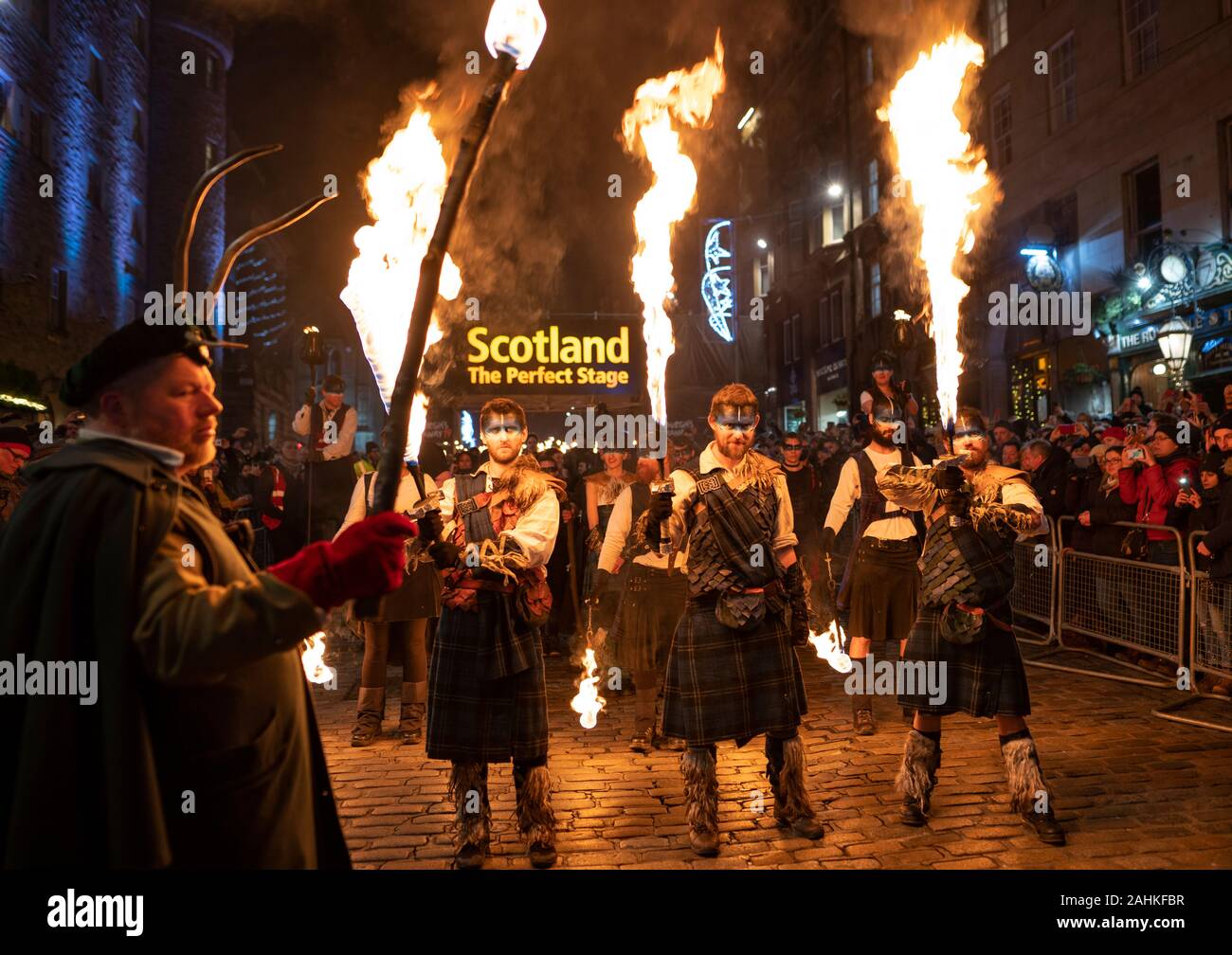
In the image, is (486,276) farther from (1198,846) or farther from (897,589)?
(1198,846)

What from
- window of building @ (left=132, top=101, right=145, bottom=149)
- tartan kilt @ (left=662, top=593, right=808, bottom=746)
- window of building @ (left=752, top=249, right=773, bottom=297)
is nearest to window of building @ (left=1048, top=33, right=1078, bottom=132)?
tartan kilt @ (left=662, top=593, right=808, bottom=746)

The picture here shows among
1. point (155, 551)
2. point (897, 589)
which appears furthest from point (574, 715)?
point (155, 551)

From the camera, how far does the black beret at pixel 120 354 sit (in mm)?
2260

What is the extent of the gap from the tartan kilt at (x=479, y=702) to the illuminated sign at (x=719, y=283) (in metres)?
10.9

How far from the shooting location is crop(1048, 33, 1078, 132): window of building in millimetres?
19938

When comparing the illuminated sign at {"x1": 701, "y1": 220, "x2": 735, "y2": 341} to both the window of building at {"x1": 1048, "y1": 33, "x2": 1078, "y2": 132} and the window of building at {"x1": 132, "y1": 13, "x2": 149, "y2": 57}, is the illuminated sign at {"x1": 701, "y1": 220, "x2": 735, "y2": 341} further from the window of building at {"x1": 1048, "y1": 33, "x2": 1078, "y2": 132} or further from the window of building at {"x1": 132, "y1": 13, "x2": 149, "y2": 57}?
the window of building at {"x1": 132, "y1": 13, "x2": 149, "y2": 57}

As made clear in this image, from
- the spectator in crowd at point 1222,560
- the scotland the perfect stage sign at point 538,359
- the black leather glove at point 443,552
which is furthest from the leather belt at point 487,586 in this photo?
the scotland the perfect stage sign at point 538,359

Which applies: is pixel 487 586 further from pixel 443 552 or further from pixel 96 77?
pixel 96 77

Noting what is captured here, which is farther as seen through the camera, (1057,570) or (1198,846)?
(1057,570)

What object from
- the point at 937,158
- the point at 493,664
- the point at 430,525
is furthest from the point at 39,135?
the point at 493,664

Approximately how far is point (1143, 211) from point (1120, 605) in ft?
43.0

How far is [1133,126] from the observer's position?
1786 centimetres

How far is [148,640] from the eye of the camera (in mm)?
2023

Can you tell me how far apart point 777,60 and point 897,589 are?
3931cm
